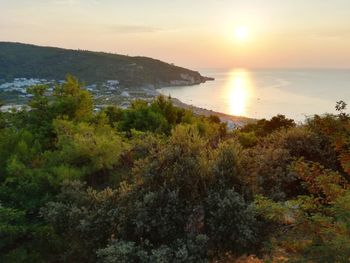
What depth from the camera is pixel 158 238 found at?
874 centimetres

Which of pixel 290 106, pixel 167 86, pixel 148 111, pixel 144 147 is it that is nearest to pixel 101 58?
pixel 167 86

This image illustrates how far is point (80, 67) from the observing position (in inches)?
5733

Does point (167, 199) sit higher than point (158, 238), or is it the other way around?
point (167, 199)

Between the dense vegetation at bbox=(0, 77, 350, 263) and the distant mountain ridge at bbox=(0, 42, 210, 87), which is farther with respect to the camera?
the distant mountain ridge at bbox=(0, 42, 210, 87)

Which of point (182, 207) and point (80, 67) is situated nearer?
point (182, 207)

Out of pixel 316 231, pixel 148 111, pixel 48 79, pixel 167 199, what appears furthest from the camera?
pixel 48 79

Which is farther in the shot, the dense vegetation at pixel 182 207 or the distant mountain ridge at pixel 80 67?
the distant mountain ridge at pixel 80 67

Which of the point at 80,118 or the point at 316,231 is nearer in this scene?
the point at 316,231

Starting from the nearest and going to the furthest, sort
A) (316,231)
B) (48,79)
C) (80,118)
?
(316,231)
(80,118)
(48,79)

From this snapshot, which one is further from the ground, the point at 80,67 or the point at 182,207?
the point at 182,207

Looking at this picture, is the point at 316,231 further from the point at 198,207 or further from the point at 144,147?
the point at 144,147

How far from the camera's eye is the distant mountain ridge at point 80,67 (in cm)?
13688

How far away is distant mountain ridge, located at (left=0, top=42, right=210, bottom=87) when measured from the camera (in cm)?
13688

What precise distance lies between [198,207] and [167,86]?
6148 inches
